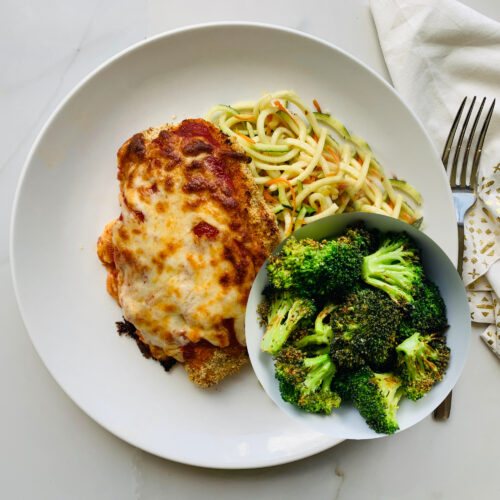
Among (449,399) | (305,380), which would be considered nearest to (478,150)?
(449,399)

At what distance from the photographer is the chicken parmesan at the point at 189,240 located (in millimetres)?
3270

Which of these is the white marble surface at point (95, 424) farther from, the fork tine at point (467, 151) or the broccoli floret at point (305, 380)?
the broccoli floret at point (305, 380)

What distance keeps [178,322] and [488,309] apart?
8.73 ft

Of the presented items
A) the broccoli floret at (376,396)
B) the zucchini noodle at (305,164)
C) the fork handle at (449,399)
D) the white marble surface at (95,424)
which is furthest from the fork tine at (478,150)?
the broccoli floret at (376,396)

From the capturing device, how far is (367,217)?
3.24 metres

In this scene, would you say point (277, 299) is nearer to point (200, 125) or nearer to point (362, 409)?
point (362, 409)

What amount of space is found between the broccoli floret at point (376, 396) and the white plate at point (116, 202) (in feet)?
2.83

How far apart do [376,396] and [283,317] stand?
76cm

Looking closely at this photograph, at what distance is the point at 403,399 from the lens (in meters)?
3.17

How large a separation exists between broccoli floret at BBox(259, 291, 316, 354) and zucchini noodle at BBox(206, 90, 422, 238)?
0.81m

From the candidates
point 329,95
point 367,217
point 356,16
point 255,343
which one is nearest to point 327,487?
point 255,343

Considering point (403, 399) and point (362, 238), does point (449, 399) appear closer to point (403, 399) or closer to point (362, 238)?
point (403, 399)

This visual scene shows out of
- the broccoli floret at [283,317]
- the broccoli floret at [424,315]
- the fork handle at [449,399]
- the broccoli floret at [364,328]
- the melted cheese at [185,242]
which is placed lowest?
the fork handle at [449,399]

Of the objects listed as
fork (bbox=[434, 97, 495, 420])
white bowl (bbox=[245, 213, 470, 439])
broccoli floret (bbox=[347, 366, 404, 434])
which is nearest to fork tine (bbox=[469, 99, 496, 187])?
fork (bbox=[434, 97, 495, 420])
